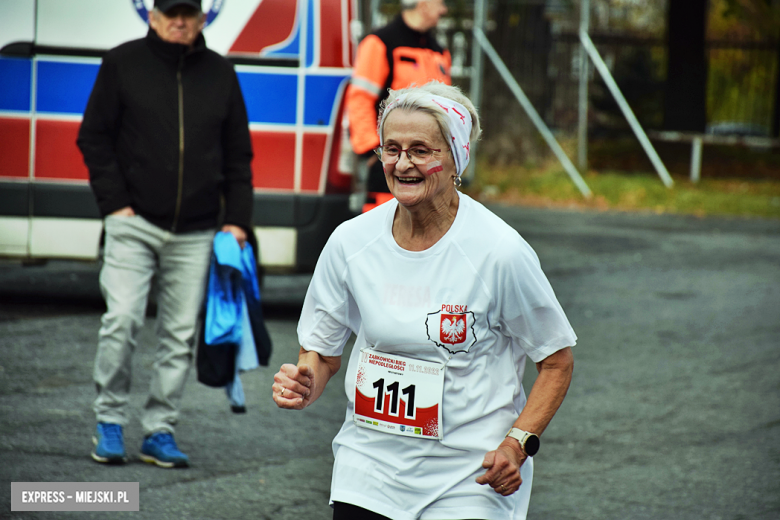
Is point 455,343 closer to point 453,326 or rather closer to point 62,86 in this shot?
point 453,326

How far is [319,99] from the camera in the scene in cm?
731

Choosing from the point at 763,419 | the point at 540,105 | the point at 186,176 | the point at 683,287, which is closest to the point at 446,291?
the point at 186,176

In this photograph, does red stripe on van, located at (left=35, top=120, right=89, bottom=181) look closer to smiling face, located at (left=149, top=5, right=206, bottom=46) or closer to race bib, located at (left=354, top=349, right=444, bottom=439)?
smiling face, located at (left=149, top=5, right=206, bottom=46)

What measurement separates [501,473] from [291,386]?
55 centimetres

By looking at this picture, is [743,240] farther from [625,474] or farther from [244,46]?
[625,474]

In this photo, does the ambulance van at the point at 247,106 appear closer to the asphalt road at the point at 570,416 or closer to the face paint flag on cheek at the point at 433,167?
the asphalt road at the point at 570,416

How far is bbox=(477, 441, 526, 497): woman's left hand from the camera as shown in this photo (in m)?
2.50

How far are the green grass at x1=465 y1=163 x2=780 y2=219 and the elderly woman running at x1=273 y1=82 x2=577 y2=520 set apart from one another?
45.8ft

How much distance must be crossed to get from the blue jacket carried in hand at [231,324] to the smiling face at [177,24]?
0.91m

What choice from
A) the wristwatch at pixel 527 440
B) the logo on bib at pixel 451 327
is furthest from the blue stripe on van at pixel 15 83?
the wristwatch at pixel 527 440

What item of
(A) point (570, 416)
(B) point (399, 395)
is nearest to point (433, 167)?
(B) point (399, 395)

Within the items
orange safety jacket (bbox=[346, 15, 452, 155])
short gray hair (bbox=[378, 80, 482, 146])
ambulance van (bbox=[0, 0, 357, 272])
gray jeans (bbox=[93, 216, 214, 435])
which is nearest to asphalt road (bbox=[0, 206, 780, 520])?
gray jeans (bbox=[93, 216, 214, 435])

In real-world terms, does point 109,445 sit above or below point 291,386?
below

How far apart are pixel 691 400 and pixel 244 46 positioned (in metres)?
3.78
